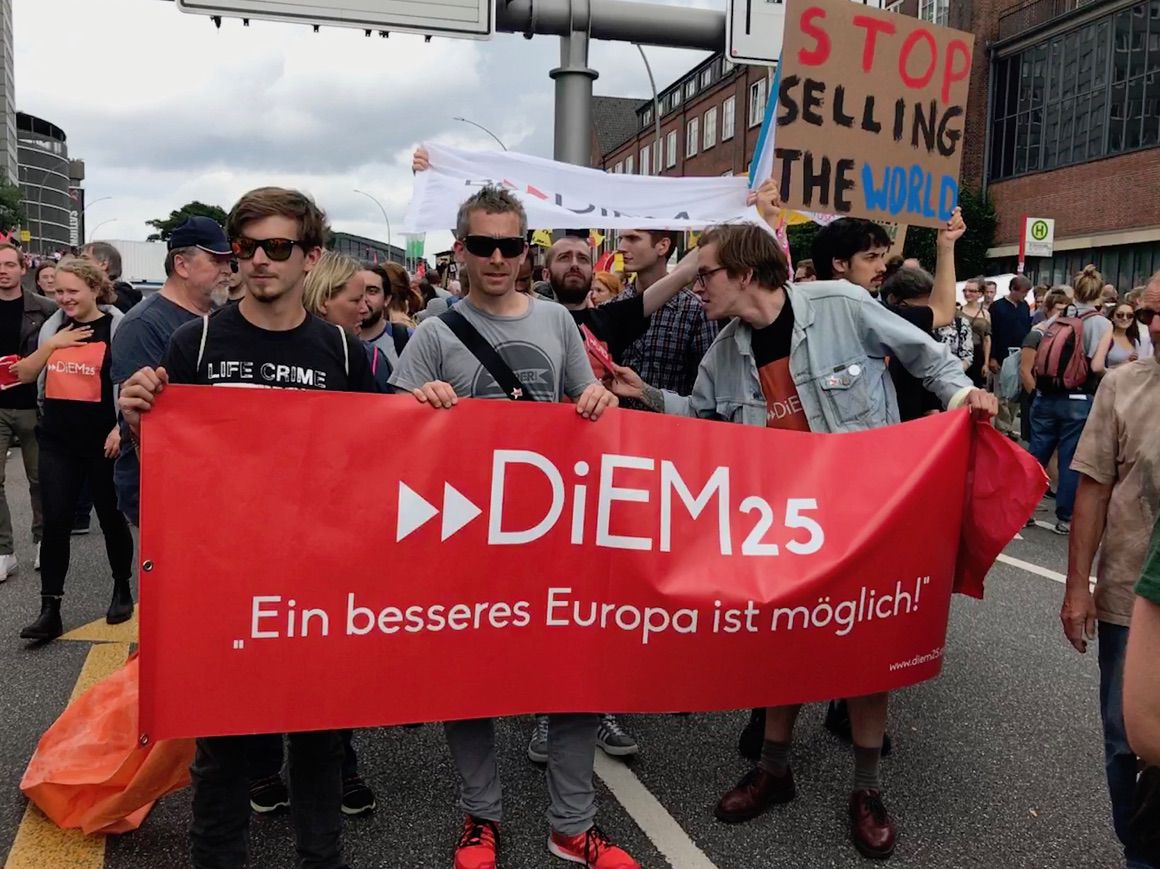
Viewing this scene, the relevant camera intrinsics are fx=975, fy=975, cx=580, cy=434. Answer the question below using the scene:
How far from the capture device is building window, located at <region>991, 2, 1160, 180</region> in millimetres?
24781

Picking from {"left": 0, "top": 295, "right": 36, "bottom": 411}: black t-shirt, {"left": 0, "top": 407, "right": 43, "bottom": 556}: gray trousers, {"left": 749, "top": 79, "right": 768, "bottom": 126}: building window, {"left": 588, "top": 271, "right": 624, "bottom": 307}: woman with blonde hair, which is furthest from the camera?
{"left": 749, "top": 79, "right": 768, "bottom": 126}: building window

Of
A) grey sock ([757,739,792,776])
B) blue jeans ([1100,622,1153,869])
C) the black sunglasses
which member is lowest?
grey sock ([757,739,792,776])

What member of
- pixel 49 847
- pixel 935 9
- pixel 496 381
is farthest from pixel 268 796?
pixel 935 9

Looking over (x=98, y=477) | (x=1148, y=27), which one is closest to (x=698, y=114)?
(x=1148, y=27)

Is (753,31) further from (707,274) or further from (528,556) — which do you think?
(528,556)

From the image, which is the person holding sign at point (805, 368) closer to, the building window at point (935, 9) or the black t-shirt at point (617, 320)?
the black t-shirt at point (617, 320)

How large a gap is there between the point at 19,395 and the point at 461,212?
4789mm

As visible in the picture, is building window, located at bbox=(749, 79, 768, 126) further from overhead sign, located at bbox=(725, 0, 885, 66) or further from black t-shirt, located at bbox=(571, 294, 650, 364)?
black t-shirt, located at bbox=(571, 294, 650, 364)

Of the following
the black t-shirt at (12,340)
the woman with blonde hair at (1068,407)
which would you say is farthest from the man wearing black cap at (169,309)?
the woman with blonde hair at (1068,407)

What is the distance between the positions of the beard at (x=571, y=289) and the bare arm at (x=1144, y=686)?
3209 mm

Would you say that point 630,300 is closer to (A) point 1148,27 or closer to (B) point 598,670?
(B) point 598,670

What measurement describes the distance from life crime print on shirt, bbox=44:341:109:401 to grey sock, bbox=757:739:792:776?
3.80m

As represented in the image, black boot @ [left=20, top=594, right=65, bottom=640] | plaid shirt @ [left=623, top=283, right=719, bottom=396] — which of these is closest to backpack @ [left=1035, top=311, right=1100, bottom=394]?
plaid shirt @ [left=623, top=283, right=719, bottom=396]

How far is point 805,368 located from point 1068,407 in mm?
5774
